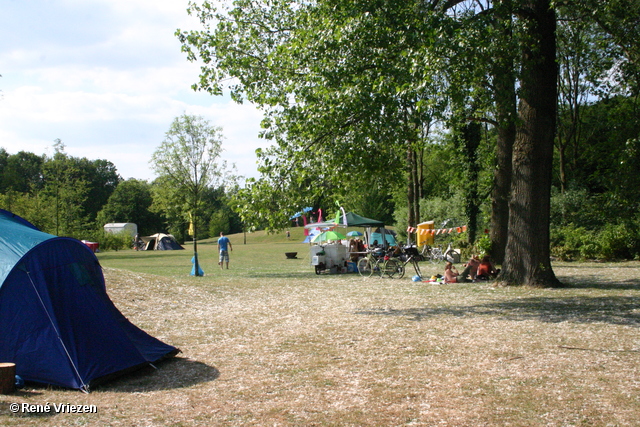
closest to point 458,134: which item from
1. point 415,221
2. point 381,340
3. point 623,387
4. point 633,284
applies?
point 415,221

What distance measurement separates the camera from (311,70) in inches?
482

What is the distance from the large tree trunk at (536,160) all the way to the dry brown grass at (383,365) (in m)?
1.16

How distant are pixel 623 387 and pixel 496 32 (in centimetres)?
890

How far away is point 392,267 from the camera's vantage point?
20531mm

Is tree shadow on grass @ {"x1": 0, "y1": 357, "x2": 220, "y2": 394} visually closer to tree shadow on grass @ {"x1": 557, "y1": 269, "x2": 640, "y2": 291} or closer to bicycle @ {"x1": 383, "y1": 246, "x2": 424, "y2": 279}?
tree shadow on grass @ {"x1": 557, "y1": 269, "x2": 640, "y2": 291}

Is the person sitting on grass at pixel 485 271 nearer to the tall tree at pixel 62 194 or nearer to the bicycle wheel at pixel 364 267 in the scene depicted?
the bicycle wheel at pixel 364 267

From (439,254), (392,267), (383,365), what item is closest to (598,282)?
(392,267)

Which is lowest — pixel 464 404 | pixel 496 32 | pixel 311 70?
pixel 464 404

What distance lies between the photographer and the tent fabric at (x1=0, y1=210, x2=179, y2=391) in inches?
263

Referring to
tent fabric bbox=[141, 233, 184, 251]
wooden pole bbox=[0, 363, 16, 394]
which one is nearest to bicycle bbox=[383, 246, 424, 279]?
wooden pole bbox=[0, 363, 16, 394]

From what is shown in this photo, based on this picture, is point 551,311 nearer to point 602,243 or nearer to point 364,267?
point 364,267

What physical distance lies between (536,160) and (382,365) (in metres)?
9.54

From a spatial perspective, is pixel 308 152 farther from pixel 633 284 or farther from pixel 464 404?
pixel 633 284

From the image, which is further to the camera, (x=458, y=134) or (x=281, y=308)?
(x=458, y=134)
